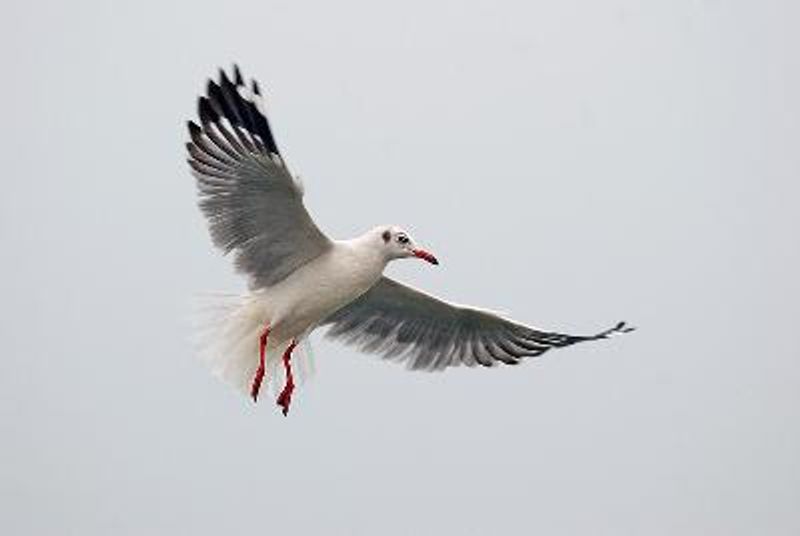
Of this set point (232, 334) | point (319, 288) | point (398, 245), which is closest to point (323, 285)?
point (319, 288)

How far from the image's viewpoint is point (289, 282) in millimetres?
13023

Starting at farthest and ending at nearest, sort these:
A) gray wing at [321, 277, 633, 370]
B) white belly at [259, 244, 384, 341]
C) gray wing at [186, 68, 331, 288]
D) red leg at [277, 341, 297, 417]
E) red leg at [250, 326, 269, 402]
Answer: gray wing at [321, 277, 633, 370], red leg at [277, 341, 297, 417], red leg at [250, 326, 269, 402], white belly at [259, 244, 384, 341], gray wing at [186, 68, 331, 288]

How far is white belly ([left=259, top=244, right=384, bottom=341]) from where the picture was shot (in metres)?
12.8

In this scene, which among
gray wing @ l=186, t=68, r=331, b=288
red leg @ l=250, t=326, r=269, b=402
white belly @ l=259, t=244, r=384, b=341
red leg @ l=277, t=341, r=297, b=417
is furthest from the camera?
red leg @ l=277, t=341, r=297, b=417

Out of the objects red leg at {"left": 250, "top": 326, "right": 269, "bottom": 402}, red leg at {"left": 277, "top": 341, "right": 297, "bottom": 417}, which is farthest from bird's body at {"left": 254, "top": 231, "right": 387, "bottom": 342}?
red leg at {"left": 277, "top": 341, "right": 297, "bottom": 417}

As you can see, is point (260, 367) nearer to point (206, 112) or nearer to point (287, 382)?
point (287, 382)

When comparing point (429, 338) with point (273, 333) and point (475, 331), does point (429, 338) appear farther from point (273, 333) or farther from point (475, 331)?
point (273, 333)

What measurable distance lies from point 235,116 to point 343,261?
4.44 ft

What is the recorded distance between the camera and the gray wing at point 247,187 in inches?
474

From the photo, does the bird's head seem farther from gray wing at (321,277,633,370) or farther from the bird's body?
gray wing at (321,277,633,370)

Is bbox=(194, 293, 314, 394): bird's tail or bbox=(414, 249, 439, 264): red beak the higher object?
bbox=(414, 249, 439, 264): red beak

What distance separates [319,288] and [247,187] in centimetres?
95

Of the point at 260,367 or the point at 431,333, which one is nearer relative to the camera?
the point at 260,367

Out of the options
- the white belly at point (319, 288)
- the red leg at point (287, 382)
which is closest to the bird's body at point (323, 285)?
the white belly at point (319, 288)
